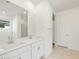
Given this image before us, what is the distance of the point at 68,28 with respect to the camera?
558 centimetres

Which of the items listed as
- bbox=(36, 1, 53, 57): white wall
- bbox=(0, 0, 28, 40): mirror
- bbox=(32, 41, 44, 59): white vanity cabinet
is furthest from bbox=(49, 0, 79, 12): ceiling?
bbox=(32, 41, 44, 59): white vanity cabinet

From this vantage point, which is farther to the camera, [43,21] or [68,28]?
[68,28]

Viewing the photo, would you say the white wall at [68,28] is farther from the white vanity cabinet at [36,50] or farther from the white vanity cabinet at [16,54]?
the white vanity cabinet at [16,54]

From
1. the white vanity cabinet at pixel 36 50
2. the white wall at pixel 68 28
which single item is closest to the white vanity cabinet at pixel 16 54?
the white vanity cabinet at pixel 36 50

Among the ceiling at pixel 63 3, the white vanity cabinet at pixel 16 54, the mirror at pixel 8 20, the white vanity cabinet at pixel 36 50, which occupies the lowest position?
the white vanity cabinet at pixel 36 50

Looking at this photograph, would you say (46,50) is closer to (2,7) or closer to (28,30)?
(28,30)

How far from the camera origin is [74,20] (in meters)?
5.32

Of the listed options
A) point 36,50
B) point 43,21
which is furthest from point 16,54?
point 43,21

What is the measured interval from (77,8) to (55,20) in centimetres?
161

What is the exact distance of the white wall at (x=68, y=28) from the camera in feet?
17.2

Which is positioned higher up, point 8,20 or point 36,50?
point 8,20

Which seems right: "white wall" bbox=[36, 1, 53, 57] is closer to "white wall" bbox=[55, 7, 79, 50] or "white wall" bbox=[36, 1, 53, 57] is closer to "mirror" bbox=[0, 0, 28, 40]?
"mirror" bbox=[0, 0, 28, 40]

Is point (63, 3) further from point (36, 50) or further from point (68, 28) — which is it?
point (36, 50)

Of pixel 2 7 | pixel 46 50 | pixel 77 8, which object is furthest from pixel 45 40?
pixel 77 8
